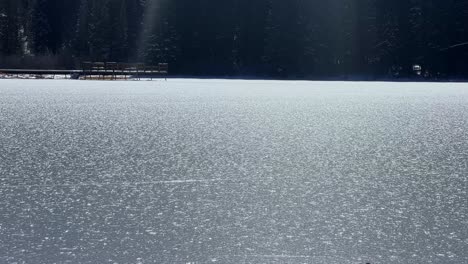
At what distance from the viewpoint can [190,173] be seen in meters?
8.19

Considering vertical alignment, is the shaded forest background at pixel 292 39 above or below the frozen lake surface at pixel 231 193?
above

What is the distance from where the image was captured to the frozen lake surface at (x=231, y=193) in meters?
4.97

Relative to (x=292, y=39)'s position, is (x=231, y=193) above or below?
below

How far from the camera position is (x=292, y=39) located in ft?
198

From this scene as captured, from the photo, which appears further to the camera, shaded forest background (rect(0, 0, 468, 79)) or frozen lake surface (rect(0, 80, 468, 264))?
shaded forest background (rect(0, 0, 468, 79))

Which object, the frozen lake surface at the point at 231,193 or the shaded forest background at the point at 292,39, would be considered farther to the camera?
the shaded forest background at the point at 292,39

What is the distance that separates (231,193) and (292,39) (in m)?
54.4

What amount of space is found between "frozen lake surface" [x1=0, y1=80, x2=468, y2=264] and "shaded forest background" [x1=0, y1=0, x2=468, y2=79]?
46113 mm

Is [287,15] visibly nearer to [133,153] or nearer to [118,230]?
[133,153]

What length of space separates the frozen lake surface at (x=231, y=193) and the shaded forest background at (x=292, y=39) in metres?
46.1

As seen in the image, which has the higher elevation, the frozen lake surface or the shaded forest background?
the shaded forest background

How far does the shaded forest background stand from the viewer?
195ft

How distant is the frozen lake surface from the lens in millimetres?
4973

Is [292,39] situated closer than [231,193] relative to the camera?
No
